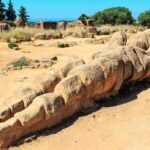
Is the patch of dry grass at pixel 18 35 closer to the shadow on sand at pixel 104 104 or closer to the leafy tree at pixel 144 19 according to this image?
the shadow on sand at pixel 104 104

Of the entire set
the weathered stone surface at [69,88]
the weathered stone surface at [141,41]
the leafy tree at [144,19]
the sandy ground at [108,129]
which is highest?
the weathered stone surface at [141,41]

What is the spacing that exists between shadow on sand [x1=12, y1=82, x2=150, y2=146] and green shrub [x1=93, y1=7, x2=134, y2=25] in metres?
40.3

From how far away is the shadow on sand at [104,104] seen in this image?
749cm

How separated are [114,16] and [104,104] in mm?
42801

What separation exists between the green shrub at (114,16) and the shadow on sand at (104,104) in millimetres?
40345

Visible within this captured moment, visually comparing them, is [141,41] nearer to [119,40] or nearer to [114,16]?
[119,40]

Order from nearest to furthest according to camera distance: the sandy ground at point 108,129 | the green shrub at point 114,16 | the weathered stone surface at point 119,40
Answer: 1. the sandy ground at point 108,129
2. the weathered stone surface at point 119,40
3. the green shrub at point 114,16

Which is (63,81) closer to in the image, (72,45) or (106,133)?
(106,133)

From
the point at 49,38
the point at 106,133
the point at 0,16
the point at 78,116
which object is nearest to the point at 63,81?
the point at 78,116

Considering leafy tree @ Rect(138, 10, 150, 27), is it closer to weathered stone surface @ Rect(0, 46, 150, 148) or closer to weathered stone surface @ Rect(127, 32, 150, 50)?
weathered stone surface @ Rect(127, 32, 150, 50)

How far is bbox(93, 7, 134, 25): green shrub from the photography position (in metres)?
50.0

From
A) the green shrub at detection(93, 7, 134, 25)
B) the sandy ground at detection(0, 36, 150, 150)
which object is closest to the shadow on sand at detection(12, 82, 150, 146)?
the sandy ground at detection(0, 36, 150, 150)

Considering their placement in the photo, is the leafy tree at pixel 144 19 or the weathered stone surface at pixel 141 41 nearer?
the weathered stone surface at pixel 141 41

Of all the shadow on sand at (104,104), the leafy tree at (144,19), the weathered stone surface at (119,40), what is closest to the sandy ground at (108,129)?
the shadow on sand at (104,104)
